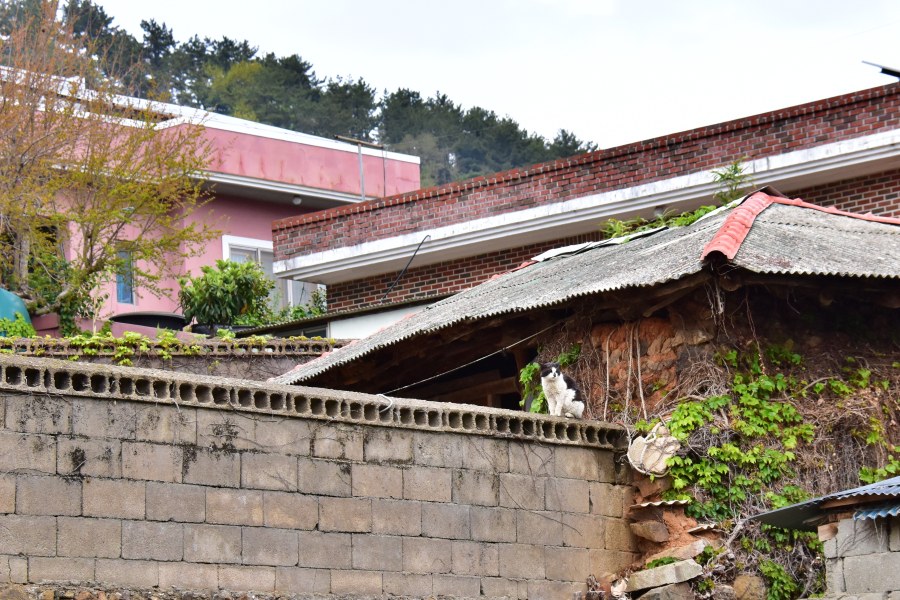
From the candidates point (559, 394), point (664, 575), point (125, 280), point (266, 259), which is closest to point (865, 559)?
point (664, 575)

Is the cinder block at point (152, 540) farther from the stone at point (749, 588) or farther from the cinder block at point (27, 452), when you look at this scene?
the stone at point (749, 588)

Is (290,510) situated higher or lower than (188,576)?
higher

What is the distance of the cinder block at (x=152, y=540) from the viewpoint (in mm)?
10438

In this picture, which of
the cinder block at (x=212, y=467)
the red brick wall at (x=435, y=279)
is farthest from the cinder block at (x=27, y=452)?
the red brick wall at (x=435, y=279)

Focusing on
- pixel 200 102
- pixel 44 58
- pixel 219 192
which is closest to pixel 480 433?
pixel 44 58

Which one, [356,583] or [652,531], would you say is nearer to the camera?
[356,583]

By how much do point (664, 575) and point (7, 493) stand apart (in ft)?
17.9

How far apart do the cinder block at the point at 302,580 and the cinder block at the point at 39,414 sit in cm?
187

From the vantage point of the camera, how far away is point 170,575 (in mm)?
10578

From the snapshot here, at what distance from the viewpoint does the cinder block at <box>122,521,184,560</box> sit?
10438mm

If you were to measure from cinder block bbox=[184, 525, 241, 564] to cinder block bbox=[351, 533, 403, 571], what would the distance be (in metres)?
1.03

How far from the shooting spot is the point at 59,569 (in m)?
10.0

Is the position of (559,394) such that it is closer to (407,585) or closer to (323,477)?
(407,585)

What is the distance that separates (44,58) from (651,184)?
1072cm
